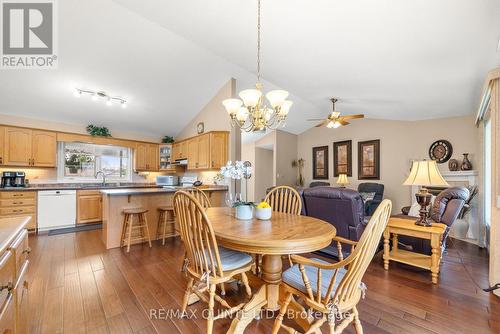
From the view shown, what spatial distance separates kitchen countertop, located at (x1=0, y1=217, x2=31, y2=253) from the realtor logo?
9.23 feet

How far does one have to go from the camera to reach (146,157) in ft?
19.3

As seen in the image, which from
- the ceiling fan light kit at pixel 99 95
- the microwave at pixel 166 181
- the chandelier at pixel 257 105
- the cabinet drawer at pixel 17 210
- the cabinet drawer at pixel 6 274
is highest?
the ceiling fan light kit at pixel 99 95

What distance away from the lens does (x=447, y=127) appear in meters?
4.66

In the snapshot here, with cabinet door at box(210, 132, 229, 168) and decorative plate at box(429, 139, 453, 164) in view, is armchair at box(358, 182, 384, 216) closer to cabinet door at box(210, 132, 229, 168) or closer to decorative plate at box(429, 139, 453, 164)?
decorative plate at box(429, 139, 453, 164)

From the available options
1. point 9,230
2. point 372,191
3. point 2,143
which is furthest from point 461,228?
point 2,143

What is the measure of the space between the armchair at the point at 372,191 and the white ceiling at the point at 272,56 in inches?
68.6

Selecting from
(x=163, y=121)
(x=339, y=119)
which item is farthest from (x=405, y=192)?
(x=163, y=121)

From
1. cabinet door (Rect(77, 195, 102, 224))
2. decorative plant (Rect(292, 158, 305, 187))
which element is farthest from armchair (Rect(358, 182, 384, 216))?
cabinet door (Rect(77, 195, 102, 224))

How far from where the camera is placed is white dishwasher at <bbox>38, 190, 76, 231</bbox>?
160 inches

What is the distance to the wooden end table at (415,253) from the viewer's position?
233cm

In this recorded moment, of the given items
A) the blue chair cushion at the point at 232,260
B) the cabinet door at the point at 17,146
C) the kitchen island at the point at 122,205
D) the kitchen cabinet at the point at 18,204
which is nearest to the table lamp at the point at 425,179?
the blue chair cushion at the point at 232,260

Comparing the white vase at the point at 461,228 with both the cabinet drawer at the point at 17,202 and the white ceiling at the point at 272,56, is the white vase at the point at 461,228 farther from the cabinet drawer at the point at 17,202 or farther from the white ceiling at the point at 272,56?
the cabinet drawer at the point at 17,202

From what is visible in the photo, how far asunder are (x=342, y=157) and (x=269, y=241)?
586 cm

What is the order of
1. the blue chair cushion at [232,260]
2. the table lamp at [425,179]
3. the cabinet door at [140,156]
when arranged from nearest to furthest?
the blue chair cushion at [232,260], the table lamp at [425,179], the cabinet door at [140,156]
